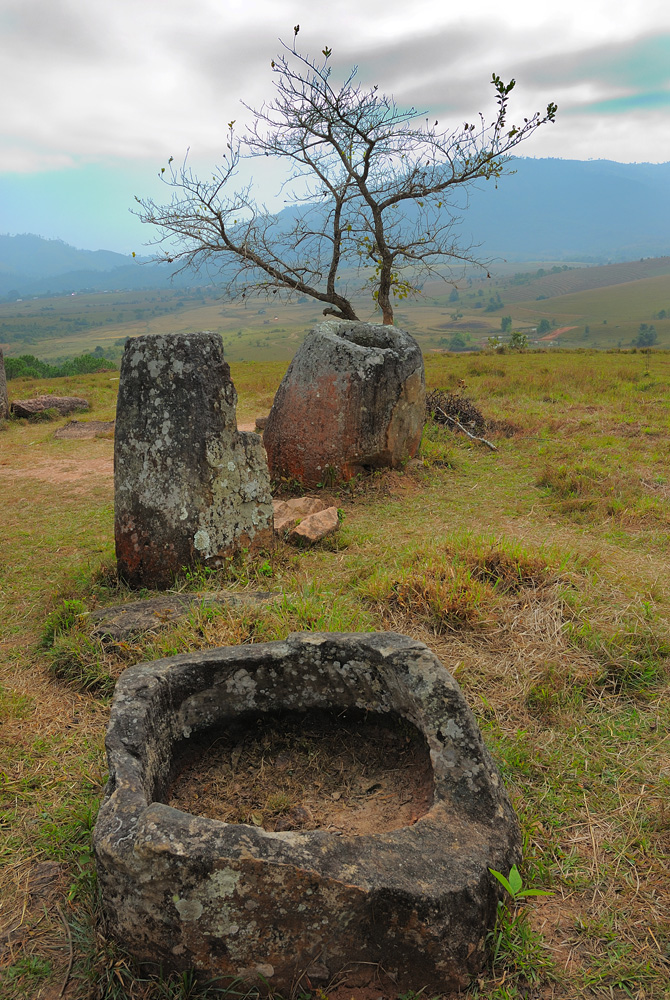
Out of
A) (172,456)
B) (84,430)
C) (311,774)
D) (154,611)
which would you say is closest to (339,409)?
(172,456)

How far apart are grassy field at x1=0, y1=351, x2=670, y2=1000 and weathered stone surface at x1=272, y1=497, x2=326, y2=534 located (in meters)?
0.51

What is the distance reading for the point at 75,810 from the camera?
10.1 feet

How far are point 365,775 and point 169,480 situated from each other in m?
3.16

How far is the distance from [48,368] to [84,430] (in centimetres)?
2292

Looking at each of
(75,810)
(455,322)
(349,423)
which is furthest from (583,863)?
(455,322)

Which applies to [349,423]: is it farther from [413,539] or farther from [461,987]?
[461,987]

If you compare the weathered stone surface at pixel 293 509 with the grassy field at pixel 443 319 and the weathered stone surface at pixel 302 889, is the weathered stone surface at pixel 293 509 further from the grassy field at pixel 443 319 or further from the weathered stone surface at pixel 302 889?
the grassy field at pixel 443 319

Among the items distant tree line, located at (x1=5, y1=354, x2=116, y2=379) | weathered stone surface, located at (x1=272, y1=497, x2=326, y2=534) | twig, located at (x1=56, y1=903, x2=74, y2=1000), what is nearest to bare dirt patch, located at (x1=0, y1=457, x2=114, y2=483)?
weathered stone surface, located at (x1=272, y1=497, x2=326, y2=534)

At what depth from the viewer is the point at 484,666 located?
13.8 feet

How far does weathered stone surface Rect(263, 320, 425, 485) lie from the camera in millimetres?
8359

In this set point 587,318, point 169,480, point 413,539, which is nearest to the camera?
point 169,480

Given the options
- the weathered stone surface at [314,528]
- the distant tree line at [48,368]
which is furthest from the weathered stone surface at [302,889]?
the distant tree line at [48,368]

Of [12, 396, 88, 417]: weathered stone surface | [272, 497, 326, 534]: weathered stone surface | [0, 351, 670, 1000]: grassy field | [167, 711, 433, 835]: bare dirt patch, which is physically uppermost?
[12, 396, 88, 417]: weathered stone surface

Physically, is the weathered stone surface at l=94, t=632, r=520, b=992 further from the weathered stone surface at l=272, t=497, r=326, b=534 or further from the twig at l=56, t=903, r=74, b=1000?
the weathered stone surface at l=272, t=497, r=326, b=534
